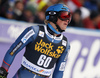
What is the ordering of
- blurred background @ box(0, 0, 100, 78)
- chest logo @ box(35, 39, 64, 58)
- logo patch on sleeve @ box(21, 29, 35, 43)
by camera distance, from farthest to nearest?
blurred background @ box(0, 0, 100, 78), chest logo @ box(35, 39, 64, 58), logo patch on sleeve @ box(21, 29, 35, 43)

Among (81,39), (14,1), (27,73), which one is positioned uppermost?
(27,73)

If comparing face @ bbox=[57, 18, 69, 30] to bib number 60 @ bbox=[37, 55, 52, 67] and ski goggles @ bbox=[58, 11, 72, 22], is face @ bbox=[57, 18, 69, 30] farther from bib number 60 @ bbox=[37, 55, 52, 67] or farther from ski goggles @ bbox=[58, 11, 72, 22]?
bib number 60 @ bbox=[37, 55, 52, 67]

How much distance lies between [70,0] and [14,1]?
7.43 ft

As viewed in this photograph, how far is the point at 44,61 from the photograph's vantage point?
3.85m

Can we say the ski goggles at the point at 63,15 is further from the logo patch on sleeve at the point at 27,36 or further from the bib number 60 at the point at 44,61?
the bib number 60 at the point at 44,61

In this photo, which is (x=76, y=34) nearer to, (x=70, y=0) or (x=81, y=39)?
(x=81, y=39)

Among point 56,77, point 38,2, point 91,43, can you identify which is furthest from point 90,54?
point 56,77

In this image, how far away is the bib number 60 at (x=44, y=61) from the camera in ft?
12.6

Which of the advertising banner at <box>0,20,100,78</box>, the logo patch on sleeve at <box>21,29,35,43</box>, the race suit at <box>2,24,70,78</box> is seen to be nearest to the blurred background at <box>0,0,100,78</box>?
the advertising banner at <box>0,20,100,78</box>

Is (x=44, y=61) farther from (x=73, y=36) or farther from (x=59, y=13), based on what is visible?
(x=73, y=36)

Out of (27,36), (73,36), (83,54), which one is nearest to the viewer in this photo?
(27,36)

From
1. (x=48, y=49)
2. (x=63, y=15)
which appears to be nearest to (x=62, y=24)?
(x=63, y=15)

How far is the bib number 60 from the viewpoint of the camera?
3.83 m

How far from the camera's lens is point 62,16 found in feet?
12.6
